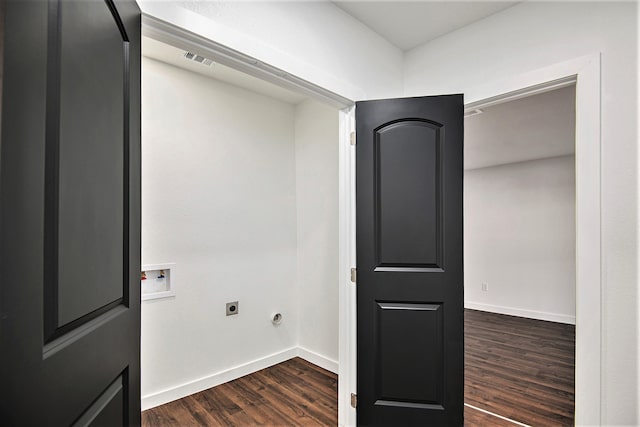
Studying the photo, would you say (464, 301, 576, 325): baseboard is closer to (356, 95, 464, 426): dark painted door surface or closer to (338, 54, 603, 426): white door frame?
(338, 54, 603, 426): white door frame

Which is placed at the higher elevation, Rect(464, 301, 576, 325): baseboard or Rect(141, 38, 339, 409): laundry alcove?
Rect(141, 38, 339, 409): laundry alcove

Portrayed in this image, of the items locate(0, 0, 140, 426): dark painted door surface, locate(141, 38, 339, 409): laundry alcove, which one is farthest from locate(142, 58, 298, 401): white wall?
locate(0, 0, 140, 426): dark painted door surface

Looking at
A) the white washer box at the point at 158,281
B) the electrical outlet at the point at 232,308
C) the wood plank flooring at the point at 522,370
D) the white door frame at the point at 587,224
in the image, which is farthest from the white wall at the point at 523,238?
the white washer box at the point at 158,281

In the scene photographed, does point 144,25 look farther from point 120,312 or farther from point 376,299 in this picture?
point 376,299

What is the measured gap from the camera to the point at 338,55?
2098 millimetres

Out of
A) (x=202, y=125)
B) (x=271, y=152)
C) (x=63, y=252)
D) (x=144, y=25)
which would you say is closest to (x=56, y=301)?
(x=63, y=252)

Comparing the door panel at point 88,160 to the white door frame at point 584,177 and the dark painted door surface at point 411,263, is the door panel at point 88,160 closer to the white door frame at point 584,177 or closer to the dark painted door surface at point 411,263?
the white door frame at point 584,177

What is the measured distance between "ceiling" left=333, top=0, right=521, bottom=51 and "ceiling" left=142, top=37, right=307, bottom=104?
3.23ft

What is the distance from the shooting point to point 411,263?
205cm

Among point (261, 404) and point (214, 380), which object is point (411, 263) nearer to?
point (261, 404)

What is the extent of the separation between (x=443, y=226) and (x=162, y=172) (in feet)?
6.81

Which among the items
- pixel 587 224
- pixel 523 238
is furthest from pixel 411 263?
pixel 523 238

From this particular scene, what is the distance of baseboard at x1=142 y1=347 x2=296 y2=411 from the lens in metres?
2.50

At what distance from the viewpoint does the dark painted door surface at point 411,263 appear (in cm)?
201
